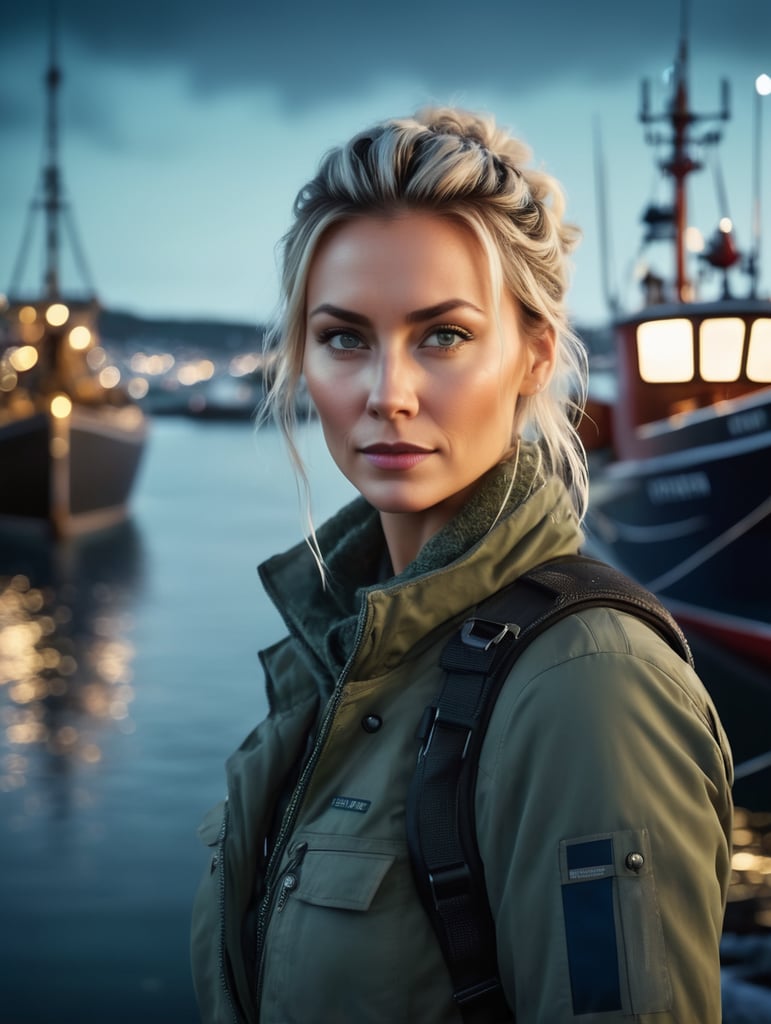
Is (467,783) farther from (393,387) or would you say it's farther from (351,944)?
(393,387)

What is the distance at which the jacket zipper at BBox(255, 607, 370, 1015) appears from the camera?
63.2 inches

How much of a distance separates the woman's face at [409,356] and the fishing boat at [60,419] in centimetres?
2974

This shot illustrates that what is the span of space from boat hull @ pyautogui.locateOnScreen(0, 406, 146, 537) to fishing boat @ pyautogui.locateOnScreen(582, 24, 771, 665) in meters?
18.1

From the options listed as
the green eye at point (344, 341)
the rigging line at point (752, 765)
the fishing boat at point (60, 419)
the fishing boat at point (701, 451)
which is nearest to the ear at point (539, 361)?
the green eye at point (344, 341)

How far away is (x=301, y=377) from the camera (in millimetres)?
1962

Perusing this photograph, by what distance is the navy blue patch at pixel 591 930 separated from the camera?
4.07 feet

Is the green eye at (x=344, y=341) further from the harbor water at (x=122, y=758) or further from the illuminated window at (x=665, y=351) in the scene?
the illuminated window at (x=665, y=351)

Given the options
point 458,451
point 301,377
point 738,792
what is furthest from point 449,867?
point 738,792

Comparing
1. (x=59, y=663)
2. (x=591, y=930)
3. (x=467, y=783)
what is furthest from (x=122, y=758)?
(x=591, y=930)

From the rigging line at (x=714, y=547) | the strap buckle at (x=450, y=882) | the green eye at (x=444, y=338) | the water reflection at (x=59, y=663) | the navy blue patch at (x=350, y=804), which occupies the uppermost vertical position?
the green eye at (x=444, y=338)

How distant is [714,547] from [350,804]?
14455mm

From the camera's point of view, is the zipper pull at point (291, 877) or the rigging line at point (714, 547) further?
the rigging line at point (714, 547)

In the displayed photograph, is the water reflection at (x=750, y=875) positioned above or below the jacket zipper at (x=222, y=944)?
below

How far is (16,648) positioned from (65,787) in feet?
26.3
